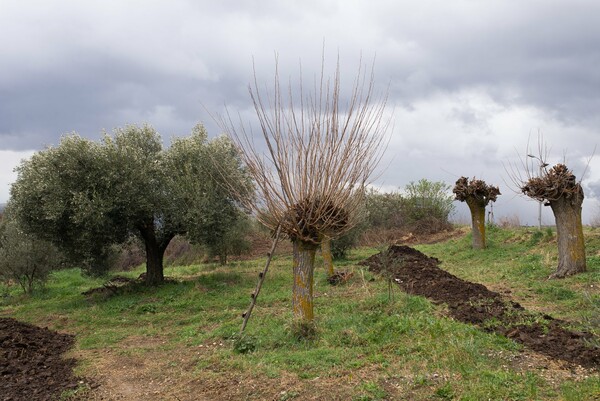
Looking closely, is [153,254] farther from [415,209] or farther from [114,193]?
[415,209]

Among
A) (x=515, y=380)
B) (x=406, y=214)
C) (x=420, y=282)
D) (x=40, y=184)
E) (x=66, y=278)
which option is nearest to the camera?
(x=515, y=380)

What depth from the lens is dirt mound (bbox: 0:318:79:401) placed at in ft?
24.5

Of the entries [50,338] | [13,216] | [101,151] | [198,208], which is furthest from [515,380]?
[13,216]

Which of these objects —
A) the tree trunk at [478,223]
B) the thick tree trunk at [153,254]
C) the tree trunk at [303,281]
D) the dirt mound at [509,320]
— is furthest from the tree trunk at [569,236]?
the thick tree trunk at [153,254]

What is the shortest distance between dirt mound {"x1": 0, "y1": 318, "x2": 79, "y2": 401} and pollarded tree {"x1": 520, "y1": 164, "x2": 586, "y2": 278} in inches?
492

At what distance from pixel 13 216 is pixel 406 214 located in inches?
1140

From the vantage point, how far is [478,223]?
22.1 m

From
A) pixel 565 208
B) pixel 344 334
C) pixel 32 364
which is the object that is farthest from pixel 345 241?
pixel 32 364

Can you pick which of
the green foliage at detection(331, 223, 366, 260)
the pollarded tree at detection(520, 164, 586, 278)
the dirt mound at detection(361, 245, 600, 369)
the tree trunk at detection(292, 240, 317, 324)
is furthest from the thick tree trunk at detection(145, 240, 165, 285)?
the pollarded tree at detection(520, 164, 586, 278)

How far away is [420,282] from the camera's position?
13.6 meters

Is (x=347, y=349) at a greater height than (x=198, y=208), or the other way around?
(x=198, y=208)

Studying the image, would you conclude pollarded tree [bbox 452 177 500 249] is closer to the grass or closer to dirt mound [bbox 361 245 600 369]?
the grass

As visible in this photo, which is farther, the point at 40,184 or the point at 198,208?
the point at 198,208

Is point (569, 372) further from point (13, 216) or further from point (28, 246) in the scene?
point (28, 246)
